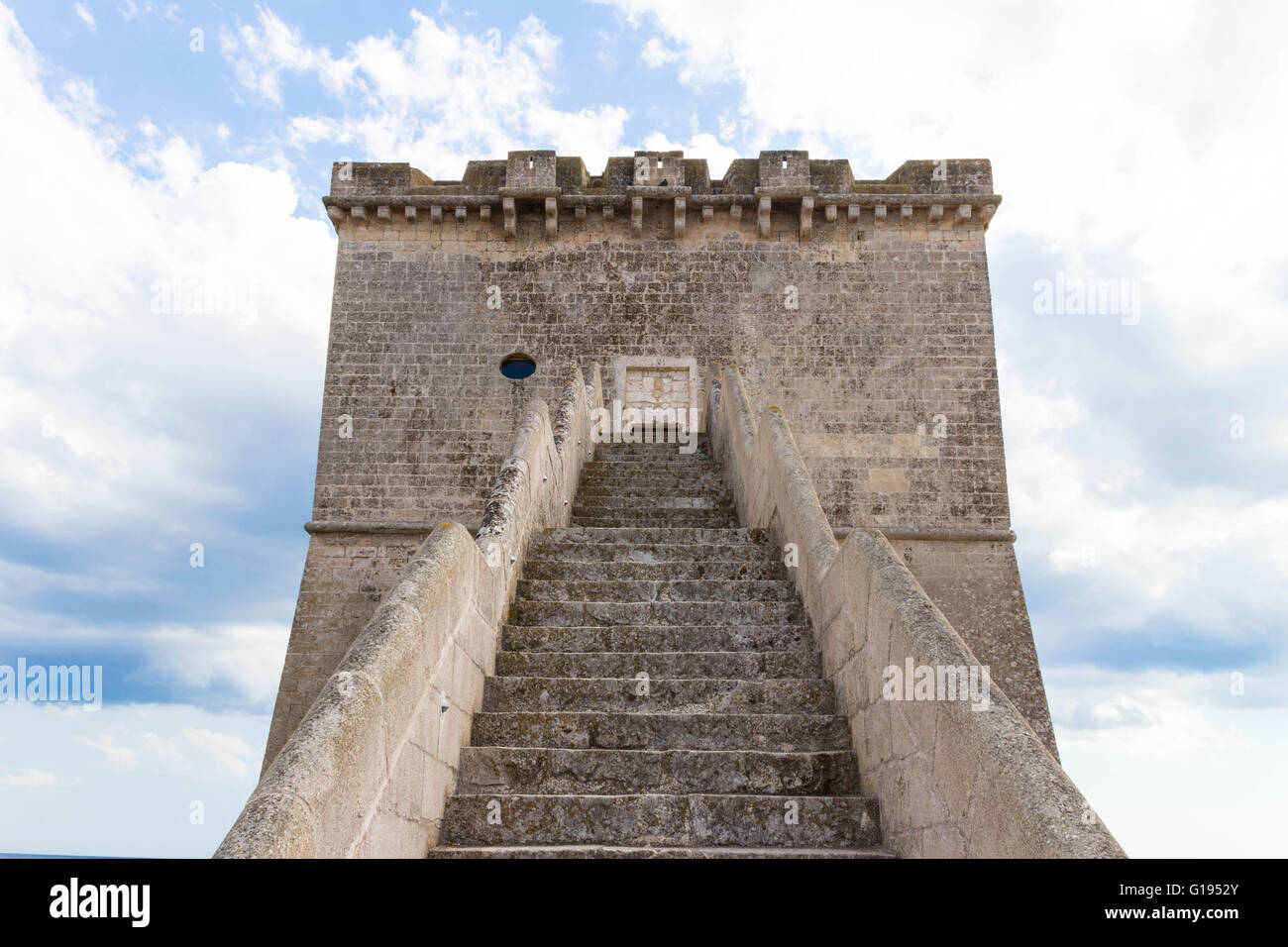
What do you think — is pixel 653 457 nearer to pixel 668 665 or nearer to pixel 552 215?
pixel 552 215

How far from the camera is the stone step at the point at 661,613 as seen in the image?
5.23m

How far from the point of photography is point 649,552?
20.6 feet

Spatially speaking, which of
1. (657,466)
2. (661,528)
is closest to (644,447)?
(657,466)

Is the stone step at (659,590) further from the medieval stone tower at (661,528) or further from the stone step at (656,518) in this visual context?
the stone step at (656,518)

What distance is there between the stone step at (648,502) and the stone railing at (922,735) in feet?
8.67

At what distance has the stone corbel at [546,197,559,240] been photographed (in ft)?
42.5

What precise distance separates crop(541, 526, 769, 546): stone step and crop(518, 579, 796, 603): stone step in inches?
34.2

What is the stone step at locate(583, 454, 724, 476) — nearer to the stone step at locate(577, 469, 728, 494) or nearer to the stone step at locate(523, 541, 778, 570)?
the stone step at locate(577, 469, 728, 494)

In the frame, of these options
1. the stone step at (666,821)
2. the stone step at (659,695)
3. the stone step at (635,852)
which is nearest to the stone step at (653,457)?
the stone step at (659,695)

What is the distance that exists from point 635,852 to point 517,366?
10.0m

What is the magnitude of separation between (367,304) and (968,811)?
11645mm
